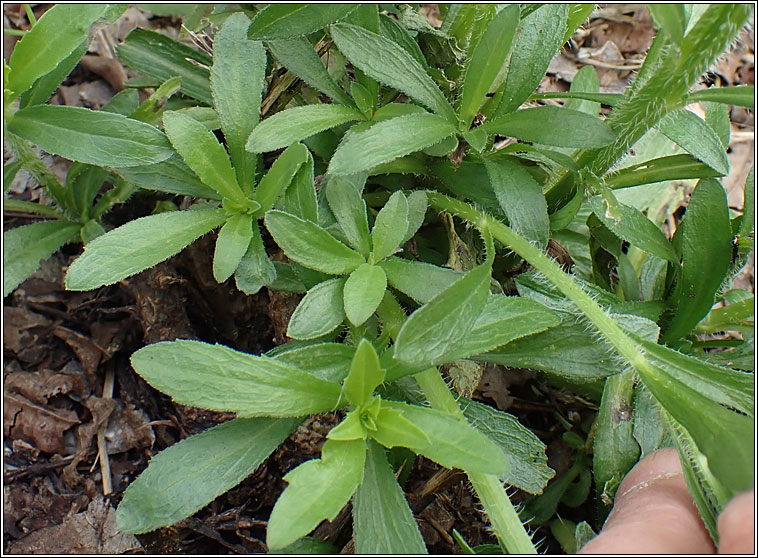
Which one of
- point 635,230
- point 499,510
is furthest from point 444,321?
point 635,230

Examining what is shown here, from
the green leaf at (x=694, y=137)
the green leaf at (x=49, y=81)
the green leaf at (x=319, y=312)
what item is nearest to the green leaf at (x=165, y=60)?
the green leaf at (x=49, y=81)

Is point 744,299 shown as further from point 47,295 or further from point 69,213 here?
point 47,295

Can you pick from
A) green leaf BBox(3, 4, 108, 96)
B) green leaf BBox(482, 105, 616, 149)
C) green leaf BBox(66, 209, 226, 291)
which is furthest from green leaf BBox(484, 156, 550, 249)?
green leaf BBox(3, 4, 108, 96)

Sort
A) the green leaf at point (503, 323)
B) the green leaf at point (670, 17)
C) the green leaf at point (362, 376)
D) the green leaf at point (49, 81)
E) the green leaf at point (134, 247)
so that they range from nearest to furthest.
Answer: the green leaf at point (670, 17) < the green leaf at point (362, 376) < the green leaf at point (503, 323) < the green leaf at point (134, 247) < the green leaf at point (49, 81)

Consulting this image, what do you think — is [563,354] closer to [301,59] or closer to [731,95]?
[731,95]

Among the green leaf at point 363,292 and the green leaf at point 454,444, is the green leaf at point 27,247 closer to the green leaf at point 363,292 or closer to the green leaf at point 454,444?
the green leaf at point 363,292

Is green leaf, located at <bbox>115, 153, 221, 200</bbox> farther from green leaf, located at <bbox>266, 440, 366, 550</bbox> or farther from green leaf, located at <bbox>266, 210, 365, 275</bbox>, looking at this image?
green leaf, located at <bbox>266, 440, 366, 550</bbox>
